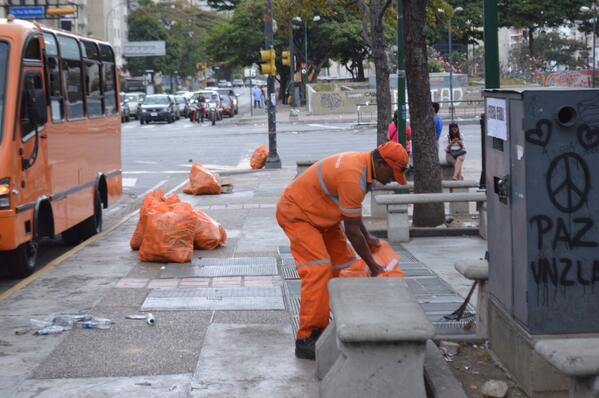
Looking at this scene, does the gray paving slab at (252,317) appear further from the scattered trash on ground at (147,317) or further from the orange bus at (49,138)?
the orange bus at (49,138)

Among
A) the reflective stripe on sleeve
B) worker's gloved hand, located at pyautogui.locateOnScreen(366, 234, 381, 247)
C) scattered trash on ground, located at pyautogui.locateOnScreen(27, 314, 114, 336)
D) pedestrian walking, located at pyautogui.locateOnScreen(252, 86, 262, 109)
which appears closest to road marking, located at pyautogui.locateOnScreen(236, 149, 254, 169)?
scattered trash on ground, located at pyautogui.locateOnScreen(27, 314, 114, 336)

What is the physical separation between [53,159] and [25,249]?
1488 millimetres

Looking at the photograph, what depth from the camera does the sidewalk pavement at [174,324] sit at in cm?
701

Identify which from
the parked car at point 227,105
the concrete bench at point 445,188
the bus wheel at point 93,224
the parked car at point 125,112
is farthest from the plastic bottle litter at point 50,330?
the parked car at point 227,105

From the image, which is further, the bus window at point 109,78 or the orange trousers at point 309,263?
the bus window at point 109,78

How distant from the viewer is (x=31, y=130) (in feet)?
38.1

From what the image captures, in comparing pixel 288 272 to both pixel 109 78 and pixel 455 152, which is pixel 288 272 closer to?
pixel 109 78

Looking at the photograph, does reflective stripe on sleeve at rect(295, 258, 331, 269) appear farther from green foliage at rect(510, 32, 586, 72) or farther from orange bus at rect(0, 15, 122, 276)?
green foliage at rect(510, 32, 586, 72)

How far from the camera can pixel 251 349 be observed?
25.9ft

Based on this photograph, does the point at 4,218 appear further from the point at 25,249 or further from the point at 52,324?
the point at 52,324

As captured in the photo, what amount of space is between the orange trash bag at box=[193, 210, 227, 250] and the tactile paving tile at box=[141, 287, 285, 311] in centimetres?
254

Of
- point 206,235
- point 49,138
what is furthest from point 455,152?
point 49,138

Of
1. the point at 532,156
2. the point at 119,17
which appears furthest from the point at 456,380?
the point at 119,17

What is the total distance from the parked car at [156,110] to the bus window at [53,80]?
148ft
